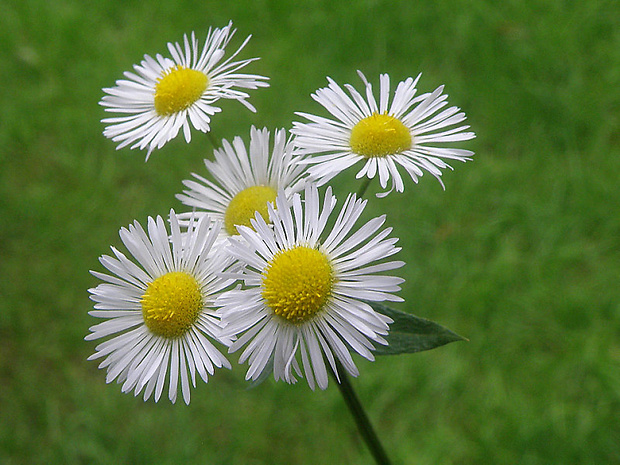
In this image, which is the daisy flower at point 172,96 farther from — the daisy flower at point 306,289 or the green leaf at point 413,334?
the green leaf at point 413,334

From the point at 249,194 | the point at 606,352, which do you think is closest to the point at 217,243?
the point at 249,194

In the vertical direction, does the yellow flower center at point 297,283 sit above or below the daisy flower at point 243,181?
below

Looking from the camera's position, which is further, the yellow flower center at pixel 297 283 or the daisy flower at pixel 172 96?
the daisy flower at pixel 172 96

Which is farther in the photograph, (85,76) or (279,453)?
(85,76)

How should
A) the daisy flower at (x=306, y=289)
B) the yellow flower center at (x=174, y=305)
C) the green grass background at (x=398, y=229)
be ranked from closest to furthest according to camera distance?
1. the daisy flower at (x=306, y=289)
2. the yellow flower center at (x=174, y=305)
3. the green grass background at (x=398, y=229)

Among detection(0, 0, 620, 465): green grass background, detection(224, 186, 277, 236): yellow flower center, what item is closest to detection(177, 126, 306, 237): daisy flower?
detection(224, 186, 277, 236): yellow flower center

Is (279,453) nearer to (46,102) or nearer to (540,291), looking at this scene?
(540,291)

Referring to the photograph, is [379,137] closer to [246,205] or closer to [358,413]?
[246,205]

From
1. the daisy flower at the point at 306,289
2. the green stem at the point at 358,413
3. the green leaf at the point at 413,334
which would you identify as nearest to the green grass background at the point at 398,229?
the green stem at the point at 358,413
